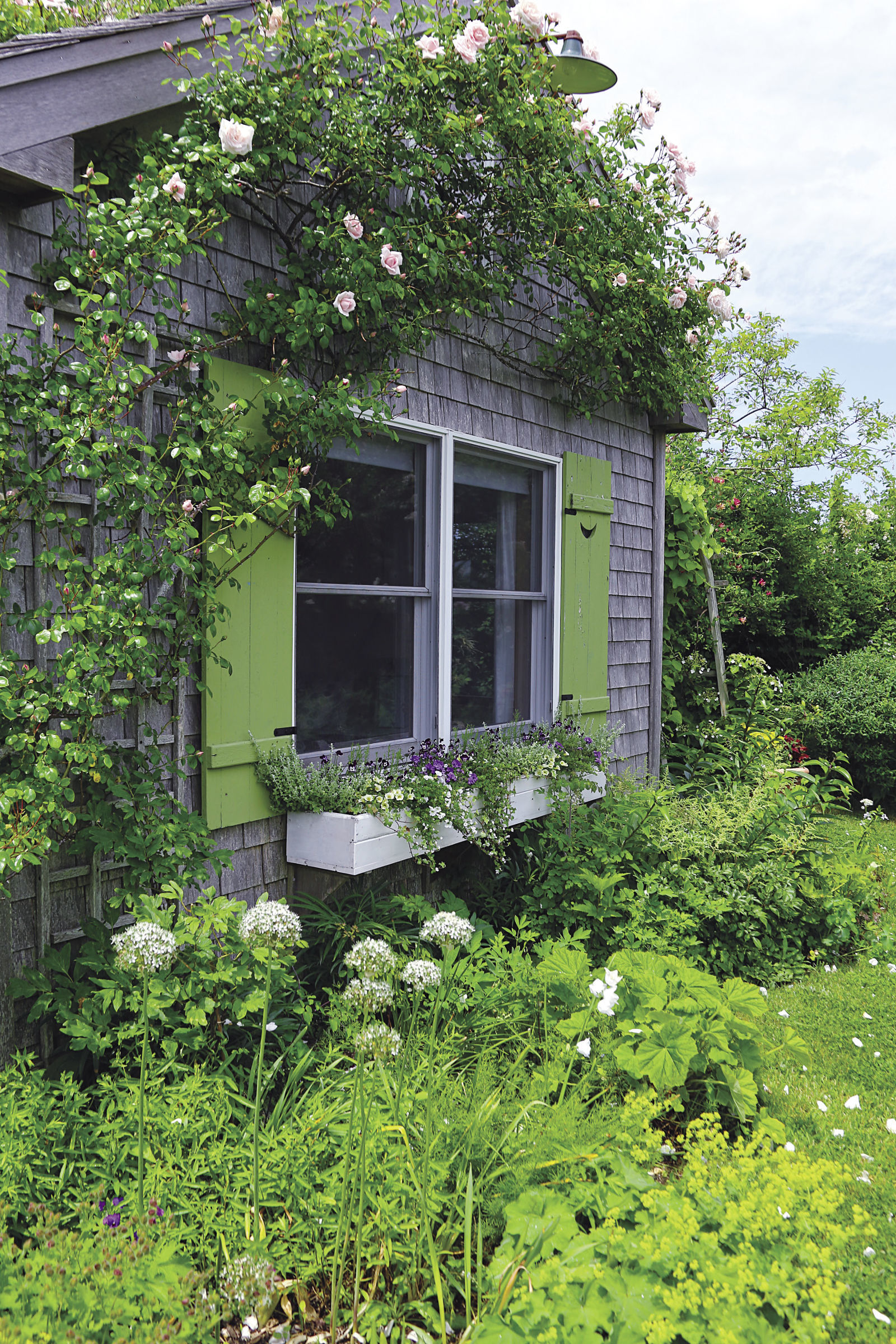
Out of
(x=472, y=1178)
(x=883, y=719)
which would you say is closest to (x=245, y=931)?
(x=472, y=1178)

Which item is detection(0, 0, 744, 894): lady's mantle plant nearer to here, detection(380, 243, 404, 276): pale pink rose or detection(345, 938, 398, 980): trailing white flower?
detection(380, 243, 404, 276): pale pink rose

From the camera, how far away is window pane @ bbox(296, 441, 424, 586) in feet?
11.3

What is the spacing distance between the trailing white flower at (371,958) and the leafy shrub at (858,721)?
6462mm

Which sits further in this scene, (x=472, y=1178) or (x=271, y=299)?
(x=271, y=299)

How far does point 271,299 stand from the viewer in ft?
9.63

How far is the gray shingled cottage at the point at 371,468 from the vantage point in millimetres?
2396

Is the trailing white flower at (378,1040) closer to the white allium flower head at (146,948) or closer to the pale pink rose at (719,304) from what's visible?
the white allium flower head at (146,948)

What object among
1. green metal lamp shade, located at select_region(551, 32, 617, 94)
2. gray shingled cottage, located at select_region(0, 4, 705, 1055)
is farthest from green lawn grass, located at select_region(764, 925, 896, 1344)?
green metal lamp shade, located at select_region(551, 32, 617, 94)

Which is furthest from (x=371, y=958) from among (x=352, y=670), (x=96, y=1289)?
(x=352, y=670)

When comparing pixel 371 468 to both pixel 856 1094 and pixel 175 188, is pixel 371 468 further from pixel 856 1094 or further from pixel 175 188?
pixel 856 1094

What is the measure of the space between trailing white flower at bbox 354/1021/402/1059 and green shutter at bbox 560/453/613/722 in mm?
2683

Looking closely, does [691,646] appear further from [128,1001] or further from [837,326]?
[837,326]

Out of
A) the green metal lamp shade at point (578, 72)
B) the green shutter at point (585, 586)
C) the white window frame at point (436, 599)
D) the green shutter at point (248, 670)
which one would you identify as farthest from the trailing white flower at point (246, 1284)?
the green metal lamp shade at point (578, 72)

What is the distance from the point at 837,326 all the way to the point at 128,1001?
97.4 ft
